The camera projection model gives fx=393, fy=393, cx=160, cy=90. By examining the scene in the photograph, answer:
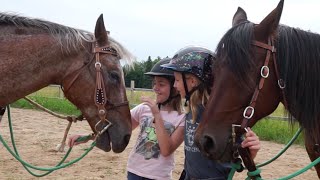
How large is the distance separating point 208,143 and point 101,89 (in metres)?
1.00

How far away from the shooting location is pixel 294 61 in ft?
7.25

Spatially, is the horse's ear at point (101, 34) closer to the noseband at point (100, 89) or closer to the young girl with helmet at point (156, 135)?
the noseband at point (100, 89)

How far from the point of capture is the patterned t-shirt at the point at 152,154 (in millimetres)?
2939

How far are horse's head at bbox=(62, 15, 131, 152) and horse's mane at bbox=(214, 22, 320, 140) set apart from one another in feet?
3.06

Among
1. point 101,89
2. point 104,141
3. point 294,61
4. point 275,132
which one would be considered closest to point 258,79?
point 294,61

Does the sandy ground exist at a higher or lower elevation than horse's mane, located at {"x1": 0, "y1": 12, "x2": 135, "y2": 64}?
lower

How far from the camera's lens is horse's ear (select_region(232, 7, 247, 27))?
2453 millimetres

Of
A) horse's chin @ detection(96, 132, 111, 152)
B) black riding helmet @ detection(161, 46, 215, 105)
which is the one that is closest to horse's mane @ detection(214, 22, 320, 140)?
black riding helmet @ detection(161, 46, 215, 105)

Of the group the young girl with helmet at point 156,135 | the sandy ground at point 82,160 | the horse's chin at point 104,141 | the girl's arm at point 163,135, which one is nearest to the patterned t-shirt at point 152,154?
the young girl with helmet at point 156,135

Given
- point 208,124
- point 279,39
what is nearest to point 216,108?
point 208,124

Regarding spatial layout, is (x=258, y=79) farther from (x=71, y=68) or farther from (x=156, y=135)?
(x=71, y=68)

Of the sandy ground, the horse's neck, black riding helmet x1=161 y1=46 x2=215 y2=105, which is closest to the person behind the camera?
black riding helmet x1=161 y1=46 x2=215 y2=105

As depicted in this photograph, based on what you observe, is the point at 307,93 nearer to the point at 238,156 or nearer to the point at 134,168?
the point at 238,156

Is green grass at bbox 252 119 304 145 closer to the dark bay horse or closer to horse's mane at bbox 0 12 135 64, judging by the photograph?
horse's mane at bbox 0 12 135 64
